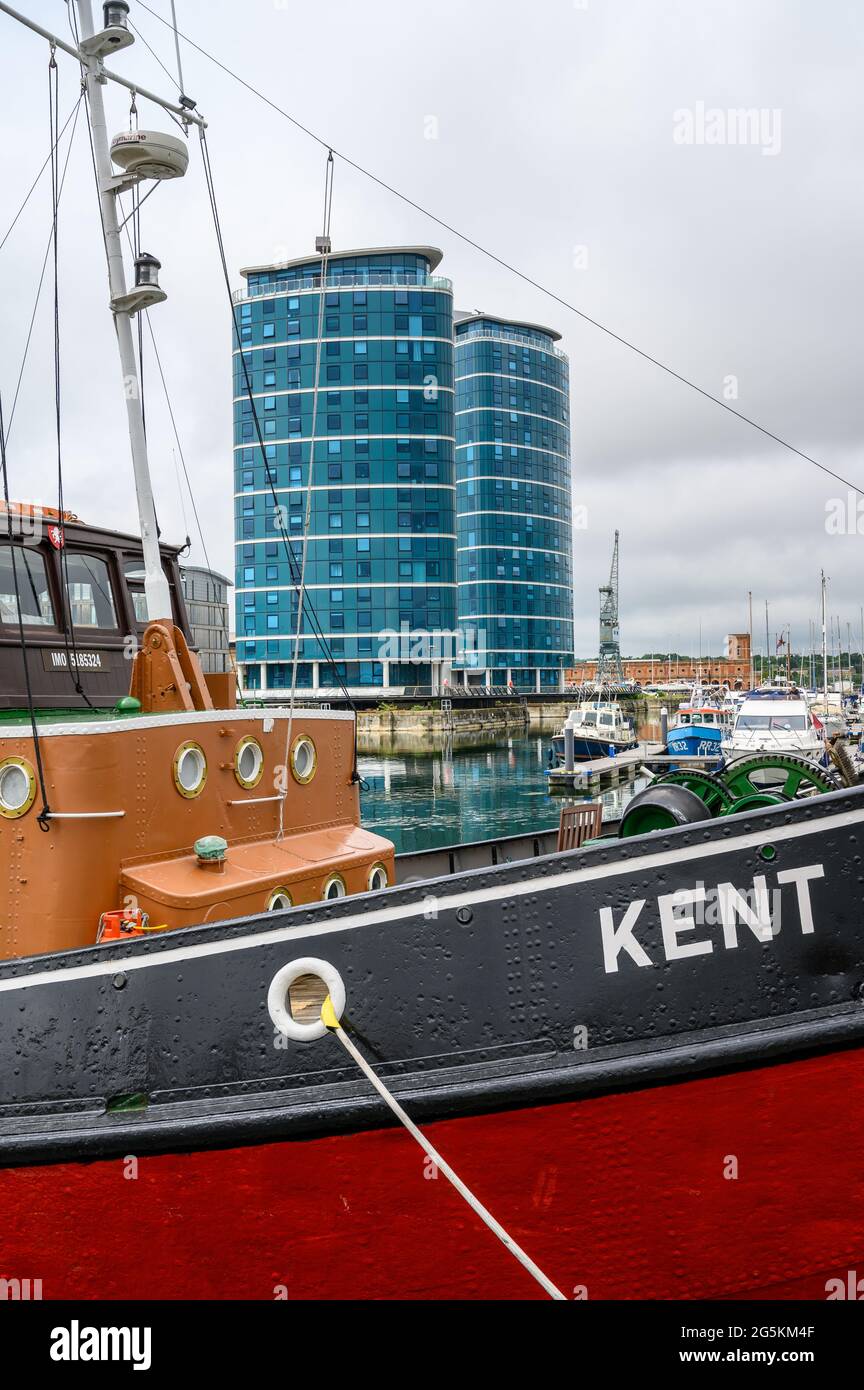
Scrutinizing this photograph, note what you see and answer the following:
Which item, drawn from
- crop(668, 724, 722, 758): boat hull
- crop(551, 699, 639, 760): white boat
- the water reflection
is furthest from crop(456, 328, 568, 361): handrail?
crop(668, 724, 722, 758): boat hull

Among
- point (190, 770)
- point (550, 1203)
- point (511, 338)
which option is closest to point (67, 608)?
point (190, 770)

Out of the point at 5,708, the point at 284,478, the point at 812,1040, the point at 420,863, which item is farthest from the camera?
the point at 284,478

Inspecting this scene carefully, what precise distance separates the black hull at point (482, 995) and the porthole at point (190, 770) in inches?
55.8

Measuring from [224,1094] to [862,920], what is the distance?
2.73 metres

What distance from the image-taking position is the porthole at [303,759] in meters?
6.69

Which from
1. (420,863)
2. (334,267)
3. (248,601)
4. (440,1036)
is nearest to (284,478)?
(248,601)

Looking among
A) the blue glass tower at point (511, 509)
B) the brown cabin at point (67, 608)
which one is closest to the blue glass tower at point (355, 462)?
the blue glass tower at point (511, 509)

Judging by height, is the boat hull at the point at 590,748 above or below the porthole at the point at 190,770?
below

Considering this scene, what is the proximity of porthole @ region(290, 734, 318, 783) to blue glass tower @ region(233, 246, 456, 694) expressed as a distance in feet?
249

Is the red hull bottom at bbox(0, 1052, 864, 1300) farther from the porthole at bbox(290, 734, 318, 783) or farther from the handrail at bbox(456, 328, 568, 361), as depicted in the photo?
the handrail at bbox(456, 328, 568, 361)

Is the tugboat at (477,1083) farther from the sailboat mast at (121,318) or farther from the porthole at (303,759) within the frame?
the sailboat mast at (121,318)

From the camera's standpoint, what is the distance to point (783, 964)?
370cm

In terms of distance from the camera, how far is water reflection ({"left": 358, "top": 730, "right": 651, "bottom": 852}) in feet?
111

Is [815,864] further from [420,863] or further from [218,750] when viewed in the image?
[420,863]
